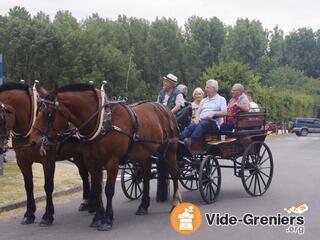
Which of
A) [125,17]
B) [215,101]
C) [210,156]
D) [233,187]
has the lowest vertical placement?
[233,187]

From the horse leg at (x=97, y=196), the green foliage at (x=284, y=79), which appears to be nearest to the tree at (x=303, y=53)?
the green foliage at (x=284, y=79)

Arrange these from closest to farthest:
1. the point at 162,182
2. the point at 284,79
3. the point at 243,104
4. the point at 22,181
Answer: the point at 162,182 < the point at 243,104 < the point at 22,181 < the point at 284,79

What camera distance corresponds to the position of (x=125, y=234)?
23.8ft

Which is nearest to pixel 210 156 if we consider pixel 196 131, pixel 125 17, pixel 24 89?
pixel 196 131

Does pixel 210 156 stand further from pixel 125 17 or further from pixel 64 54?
pixel 125 17

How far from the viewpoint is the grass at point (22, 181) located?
992 centimetres

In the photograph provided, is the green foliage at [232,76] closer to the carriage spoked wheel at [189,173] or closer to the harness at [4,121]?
the carriage spoked wheel at [189,173]

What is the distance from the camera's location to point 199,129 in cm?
977

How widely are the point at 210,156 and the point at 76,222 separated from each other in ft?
8.59

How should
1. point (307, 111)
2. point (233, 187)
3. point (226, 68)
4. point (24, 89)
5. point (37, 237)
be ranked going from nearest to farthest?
point (37, 237) → point (24, 89) → point (233, 187) → point (226, 68) → point (307, 111)

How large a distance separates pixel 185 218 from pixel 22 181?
6.02m

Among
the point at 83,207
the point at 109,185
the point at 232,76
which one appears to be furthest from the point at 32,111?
the point at 232,76

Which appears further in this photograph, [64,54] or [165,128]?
[64,54]

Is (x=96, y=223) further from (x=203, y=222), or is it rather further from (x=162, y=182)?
(x=162, y=182)
